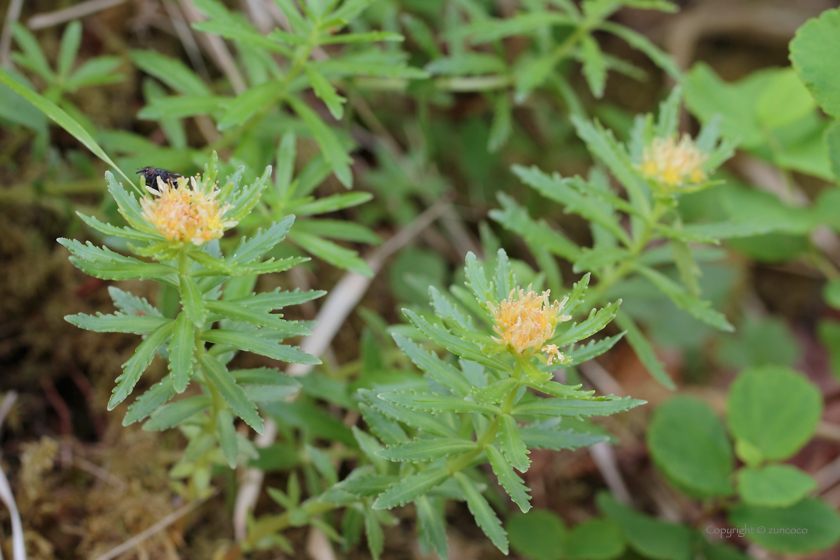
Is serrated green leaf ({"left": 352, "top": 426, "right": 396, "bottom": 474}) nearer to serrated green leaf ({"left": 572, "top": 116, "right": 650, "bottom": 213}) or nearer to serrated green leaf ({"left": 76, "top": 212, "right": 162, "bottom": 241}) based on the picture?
serrated green leaf ({"left": 76, "top": 212, "right": 162, "bottom": 241})

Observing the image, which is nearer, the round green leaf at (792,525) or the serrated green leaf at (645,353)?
the serrated green leaf at (645,353)

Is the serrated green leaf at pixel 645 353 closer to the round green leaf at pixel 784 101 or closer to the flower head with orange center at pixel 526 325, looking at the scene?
the flower head with orange center at pixel 526 325

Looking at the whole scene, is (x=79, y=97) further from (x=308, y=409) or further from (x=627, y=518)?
(x=627, y=518)

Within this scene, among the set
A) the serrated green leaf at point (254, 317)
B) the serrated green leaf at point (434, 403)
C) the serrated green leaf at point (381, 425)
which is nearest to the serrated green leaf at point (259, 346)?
the serrated green leaf at point (254, 317)

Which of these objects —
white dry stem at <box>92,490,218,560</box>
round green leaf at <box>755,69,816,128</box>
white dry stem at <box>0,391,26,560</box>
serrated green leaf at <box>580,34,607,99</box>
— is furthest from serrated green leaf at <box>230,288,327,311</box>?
round green leaf at <box>755,69,816,128</box>

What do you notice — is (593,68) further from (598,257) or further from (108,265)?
(108,265)

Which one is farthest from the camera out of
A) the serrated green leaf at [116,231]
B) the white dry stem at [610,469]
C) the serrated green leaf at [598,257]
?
the white dry stem at [610,469]
